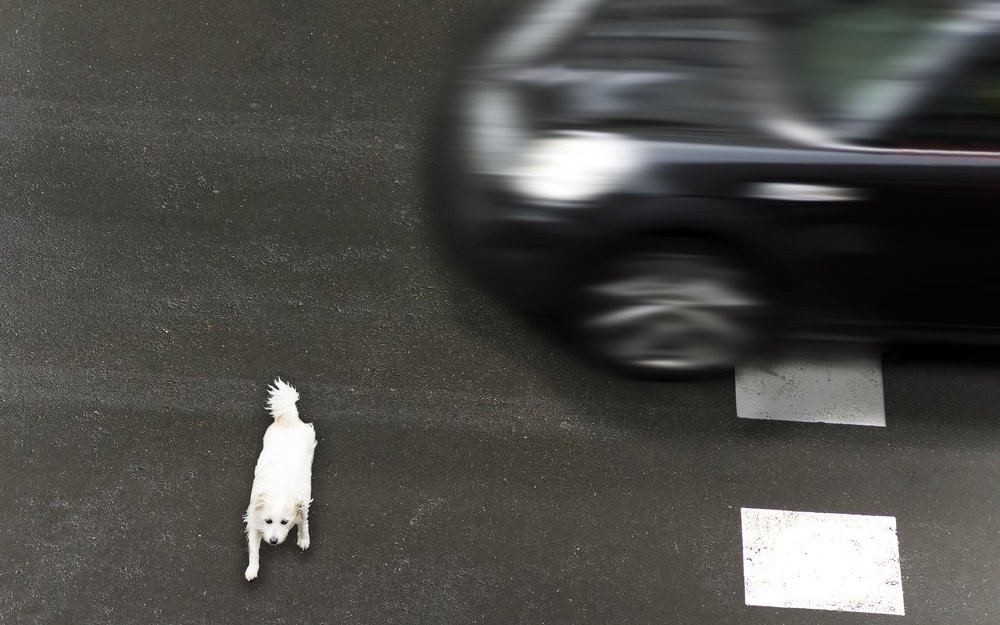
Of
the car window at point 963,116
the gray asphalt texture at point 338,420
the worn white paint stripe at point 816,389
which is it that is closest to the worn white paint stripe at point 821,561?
the gray asphalt texture at point 338,420

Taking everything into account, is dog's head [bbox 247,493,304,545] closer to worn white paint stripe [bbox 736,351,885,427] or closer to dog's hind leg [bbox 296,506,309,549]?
dog's hind leg [bbox 296,506,309,549]

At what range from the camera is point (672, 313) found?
14.9ft

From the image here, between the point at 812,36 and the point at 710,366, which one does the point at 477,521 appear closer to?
the point at 710,366

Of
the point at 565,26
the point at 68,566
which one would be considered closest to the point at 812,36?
the point at 565,26

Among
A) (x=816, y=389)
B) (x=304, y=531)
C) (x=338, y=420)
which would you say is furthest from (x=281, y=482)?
(x=816, y=389)

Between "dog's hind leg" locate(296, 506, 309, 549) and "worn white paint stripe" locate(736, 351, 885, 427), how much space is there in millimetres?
2209

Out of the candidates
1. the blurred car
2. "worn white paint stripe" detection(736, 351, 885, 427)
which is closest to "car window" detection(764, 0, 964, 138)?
the blurred car

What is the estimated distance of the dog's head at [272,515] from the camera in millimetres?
4102

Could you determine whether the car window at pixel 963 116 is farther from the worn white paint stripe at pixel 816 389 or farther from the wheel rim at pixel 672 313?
the worn white paint stripe at pixel 816 389

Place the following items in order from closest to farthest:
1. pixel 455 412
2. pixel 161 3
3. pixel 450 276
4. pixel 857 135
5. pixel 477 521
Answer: pixel 857 135 → pixel 477 521 → pixel 455 412 → pixel 450 276 → pixel 161 3

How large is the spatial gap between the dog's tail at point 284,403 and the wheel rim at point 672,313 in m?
1.49

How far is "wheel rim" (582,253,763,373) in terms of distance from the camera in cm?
437

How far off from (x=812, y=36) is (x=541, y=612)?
291 cm

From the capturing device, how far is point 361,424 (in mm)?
4652
